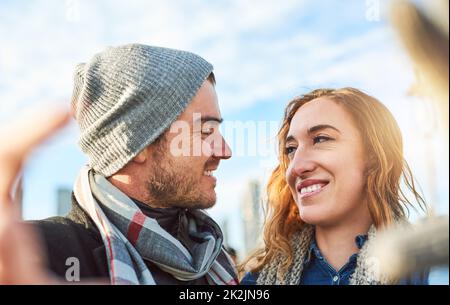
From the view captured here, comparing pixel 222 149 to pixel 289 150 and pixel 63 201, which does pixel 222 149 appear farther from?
pixel 63 201

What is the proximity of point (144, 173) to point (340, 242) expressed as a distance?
24.6 inches

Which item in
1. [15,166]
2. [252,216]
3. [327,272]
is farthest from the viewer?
[252,216]

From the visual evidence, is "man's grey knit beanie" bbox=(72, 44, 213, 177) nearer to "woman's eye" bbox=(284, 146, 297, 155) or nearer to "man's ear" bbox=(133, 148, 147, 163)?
"man's ear" bbox=(133, 148, 147, 163)

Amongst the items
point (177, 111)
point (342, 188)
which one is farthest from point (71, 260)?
point (342, 188)

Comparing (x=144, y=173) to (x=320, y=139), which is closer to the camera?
(x=320, y=139)

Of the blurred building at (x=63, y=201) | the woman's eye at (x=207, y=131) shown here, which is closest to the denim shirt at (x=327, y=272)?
the woman's eye at (x=207, y=131)

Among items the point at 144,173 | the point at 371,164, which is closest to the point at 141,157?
the point at 144,173

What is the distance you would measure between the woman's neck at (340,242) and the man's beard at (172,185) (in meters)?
0.37

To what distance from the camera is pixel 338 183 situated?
1.54m

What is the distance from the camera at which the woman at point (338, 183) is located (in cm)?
153
